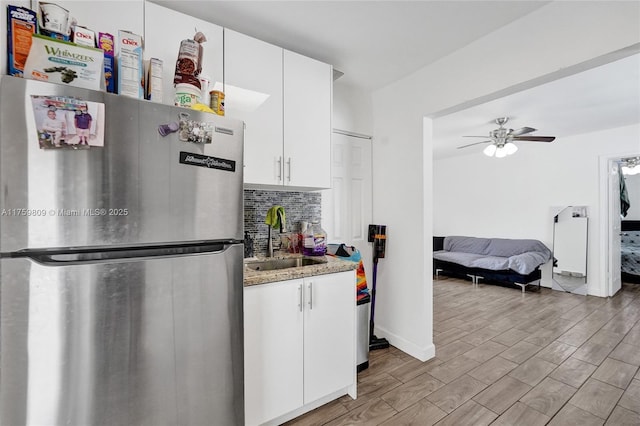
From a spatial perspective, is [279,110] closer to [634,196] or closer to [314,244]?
[314,244]

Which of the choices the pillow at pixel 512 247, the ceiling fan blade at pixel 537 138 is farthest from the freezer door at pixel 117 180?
the pillow at pixel 512 247

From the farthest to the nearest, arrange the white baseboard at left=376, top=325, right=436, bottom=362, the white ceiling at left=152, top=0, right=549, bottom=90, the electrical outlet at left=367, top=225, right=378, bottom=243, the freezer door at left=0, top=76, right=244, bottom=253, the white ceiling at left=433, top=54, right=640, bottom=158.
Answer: the electrical outlet at left=367, top=225, right=378, bottom=243
the white ceiling at left=433, top=54, right=640, bottom=158
the white baseboard at left=376, top=325, right=436, bottom=362
the white ceiling at left=152, top=0, right=549, bottom=90
the freezer door at left=0, top=76, right=244, bottom=253

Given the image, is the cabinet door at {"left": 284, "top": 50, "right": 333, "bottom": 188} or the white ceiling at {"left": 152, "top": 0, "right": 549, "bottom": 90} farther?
the cabinet door at {"left": 284, "top": 50, "right": 333, "bottom": 188}

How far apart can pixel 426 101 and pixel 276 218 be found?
5.33 feet

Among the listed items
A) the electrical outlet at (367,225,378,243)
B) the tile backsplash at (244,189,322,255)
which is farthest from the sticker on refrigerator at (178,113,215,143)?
the electrical outlet at (367,225,378,243)

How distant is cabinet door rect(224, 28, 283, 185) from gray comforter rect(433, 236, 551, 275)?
444 cm

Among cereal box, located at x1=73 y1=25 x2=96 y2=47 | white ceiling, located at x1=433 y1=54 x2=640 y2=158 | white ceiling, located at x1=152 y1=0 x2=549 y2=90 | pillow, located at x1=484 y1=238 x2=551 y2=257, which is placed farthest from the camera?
pillow, located at x1=484 y1=238 x2=551 y2=257

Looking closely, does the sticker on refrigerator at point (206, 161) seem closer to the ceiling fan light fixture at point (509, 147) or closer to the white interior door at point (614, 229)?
the ceiling fan light fixture at point (509, 147)

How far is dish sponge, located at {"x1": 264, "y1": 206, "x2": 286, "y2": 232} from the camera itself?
2115 mm

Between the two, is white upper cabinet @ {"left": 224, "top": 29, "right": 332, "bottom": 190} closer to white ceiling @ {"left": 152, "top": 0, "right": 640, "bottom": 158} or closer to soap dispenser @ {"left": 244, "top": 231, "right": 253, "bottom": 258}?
white ceiling @ {"left": 152, "top": 0, "right": 640, "bottom": 158}

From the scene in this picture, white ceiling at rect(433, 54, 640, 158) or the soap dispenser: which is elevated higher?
white ceiling at rect(433, 54, 640, 158)

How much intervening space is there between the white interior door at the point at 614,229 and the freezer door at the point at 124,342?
5.68m

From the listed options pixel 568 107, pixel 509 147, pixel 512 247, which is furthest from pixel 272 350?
pixel 512 247

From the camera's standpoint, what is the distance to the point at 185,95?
120 cm
